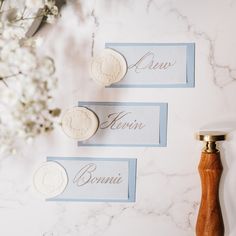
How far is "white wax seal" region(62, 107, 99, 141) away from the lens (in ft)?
2.90

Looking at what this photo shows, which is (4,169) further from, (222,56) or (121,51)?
(222,56)

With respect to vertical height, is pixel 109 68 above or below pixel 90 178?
above

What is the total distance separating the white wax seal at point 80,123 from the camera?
2.90ft

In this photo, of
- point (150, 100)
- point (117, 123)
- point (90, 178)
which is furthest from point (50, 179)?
point (150, 100)

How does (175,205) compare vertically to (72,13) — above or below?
below

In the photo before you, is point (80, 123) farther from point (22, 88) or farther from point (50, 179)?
point (22, 88)

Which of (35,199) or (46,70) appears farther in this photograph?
(35,199)

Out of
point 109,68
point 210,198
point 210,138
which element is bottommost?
point 210,198

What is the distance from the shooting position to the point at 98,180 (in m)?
0.89

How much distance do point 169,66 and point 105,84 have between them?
6.6 inches

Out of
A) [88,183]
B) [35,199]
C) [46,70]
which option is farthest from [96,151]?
[46,70]

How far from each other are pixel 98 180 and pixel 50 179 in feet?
0.40

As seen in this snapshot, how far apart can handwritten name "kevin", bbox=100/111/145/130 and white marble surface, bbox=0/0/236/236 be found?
4cm

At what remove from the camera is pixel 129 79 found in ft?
2.91
